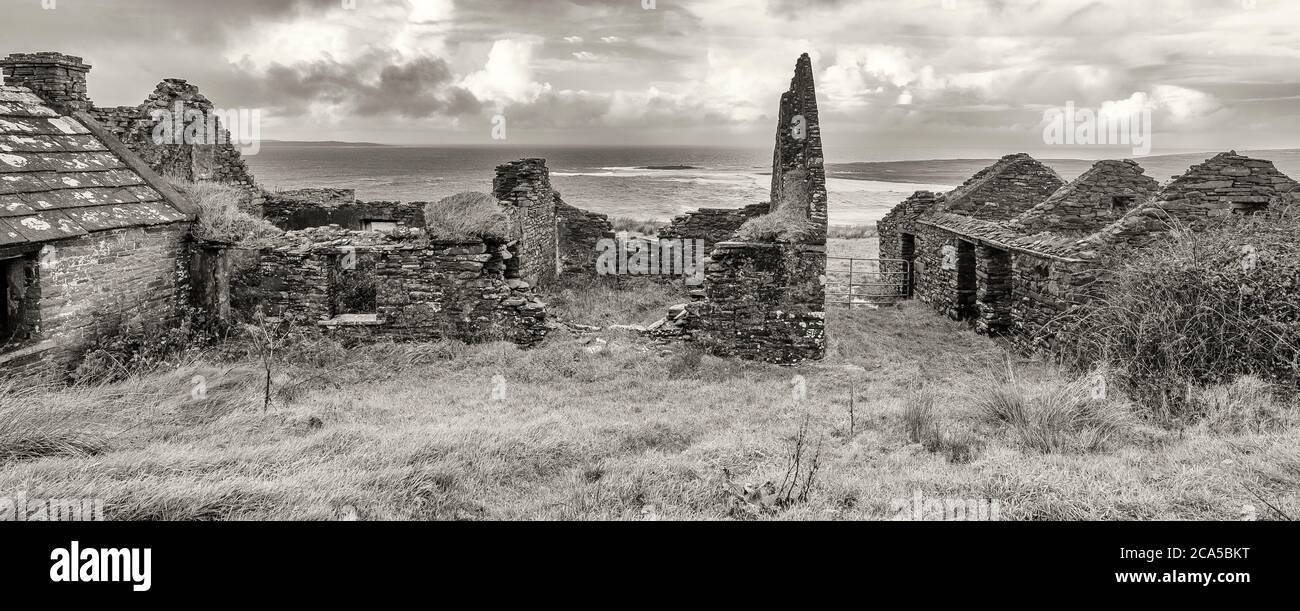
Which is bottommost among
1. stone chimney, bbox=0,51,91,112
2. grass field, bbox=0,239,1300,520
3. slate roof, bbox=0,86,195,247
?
grass field, bbox=0,239,1300,520

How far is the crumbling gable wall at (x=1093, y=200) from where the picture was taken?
15.7 meters

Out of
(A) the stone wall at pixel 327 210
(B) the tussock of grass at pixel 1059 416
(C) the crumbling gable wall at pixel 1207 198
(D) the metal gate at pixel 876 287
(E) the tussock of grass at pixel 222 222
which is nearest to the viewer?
(B) the tussock of grass at pixel 1059 416

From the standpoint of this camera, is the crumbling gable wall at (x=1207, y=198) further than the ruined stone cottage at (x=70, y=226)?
Yes

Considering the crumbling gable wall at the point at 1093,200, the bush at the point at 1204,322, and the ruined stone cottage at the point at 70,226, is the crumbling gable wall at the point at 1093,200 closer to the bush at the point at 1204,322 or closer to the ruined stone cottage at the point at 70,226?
the bush at the point at 1204,322

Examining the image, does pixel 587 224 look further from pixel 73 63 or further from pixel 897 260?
pixel 73 63

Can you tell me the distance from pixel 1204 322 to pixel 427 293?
11.1 metres

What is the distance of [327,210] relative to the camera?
19.9m

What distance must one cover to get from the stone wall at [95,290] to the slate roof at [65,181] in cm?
28

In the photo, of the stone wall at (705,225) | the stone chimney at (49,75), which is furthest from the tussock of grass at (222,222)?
the stone wall at (705,225)

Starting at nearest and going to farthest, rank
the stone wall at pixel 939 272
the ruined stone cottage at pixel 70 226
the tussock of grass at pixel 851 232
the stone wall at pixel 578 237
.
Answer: the ruined stone cottage at pixel 70 226, the stone wall at pixel 939 272, the stone wall at pixel 578 237, the tussock of grass at pixel 851 232

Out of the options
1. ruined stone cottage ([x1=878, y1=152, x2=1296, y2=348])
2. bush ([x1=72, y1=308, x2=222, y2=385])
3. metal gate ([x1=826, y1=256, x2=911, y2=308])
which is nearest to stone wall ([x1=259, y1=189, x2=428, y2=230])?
bush ([x1=72, y1=308, x2=222, y2=385])

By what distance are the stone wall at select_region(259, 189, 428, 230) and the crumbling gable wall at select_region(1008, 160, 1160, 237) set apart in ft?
46.5

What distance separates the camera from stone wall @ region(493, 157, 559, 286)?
1742 cm

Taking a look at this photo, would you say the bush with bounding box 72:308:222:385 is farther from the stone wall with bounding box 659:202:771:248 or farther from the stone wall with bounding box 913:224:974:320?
the stone wall with bounding box 913:224:974:320
